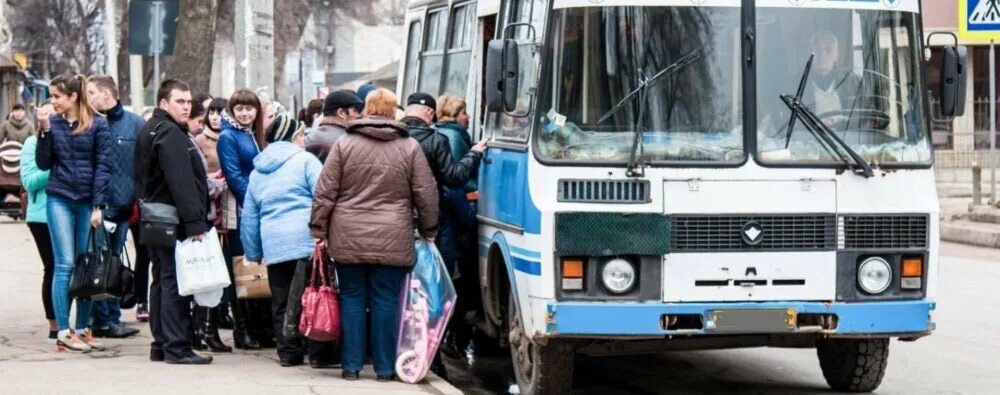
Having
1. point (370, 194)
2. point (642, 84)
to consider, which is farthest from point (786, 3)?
point (370, 194)

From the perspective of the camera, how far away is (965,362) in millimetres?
11758

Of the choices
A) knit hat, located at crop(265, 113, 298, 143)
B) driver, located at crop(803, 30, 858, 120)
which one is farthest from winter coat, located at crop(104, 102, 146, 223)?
driver, located at crop(803, 30, 858, 120)

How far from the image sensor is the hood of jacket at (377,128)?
979cm

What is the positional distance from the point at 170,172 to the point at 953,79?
4.23 meters

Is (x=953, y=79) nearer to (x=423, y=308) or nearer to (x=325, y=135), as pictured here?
(x=423, y=308)

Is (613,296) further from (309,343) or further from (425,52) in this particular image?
(425,52)

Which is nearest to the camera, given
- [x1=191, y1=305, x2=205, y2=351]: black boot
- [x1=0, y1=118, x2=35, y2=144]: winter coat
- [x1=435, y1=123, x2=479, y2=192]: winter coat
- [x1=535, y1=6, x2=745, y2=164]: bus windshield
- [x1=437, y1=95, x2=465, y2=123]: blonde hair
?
[x1=535, y1=6, x2=745, y2=164]: bus windshield

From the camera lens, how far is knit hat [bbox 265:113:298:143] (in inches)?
441

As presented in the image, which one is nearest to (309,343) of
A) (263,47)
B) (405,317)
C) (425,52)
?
(405,317)

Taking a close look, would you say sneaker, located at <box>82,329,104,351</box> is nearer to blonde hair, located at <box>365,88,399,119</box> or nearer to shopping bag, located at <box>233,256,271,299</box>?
shopping bag, located at <box>233,256,271,299</box>

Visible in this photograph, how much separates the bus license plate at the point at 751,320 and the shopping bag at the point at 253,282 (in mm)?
3364

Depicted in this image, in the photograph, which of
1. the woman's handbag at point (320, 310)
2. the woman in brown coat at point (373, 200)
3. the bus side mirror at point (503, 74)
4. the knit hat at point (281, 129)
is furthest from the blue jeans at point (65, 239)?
the bus side mirror at point (503, 74)

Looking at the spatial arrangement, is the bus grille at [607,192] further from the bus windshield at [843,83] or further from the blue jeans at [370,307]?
the blue jeans at [370,307]

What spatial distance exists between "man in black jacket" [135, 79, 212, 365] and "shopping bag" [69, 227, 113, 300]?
0.37 m
